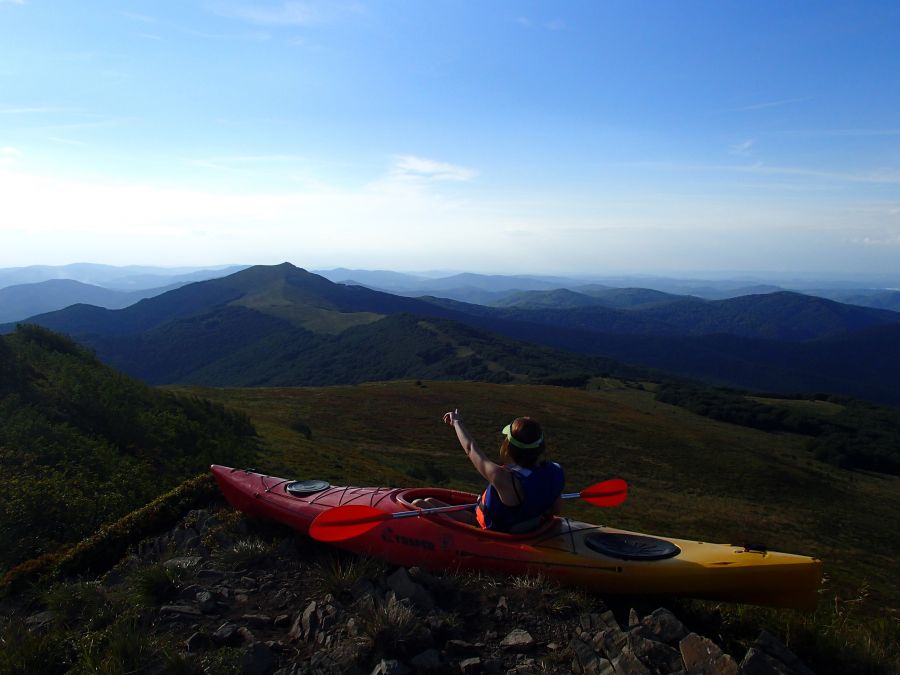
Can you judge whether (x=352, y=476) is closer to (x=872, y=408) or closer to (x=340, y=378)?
(x=872, y=408)

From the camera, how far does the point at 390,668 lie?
13.4 feet

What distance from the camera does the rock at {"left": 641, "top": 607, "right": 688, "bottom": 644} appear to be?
438 centimetres

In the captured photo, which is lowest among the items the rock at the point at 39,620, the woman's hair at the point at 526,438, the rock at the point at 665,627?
the rock at the point at 39,620

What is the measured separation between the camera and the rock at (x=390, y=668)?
405 cm

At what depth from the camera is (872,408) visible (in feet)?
254

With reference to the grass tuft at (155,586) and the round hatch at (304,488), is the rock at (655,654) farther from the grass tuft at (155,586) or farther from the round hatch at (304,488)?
the round hatch at (304,488)

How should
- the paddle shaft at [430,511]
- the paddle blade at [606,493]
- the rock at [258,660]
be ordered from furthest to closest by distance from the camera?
the paddle blade at [606,493] → the paddle shaft at [430,511] → the rock at [258,660]

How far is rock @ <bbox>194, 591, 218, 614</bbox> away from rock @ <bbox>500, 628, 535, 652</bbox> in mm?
2919

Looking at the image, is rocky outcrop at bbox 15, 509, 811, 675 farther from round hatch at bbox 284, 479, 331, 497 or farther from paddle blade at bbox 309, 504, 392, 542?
round hatch at bbox 284, 479, 331, 497

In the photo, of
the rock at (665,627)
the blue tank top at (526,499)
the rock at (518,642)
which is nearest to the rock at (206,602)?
the rock at (518,642)

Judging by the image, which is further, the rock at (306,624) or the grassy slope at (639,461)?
the grassy slope at (639,461)

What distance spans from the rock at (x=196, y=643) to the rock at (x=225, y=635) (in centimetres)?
7

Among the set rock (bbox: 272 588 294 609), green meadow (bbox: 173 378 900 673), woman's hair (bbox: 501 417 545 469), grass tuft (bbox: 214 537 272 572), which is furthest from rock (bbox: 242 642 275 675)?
green meadow (bbox: 173 378 900 673)

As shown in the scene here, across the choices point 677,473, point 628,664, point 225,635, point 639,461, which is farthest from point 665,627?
point 639,461
